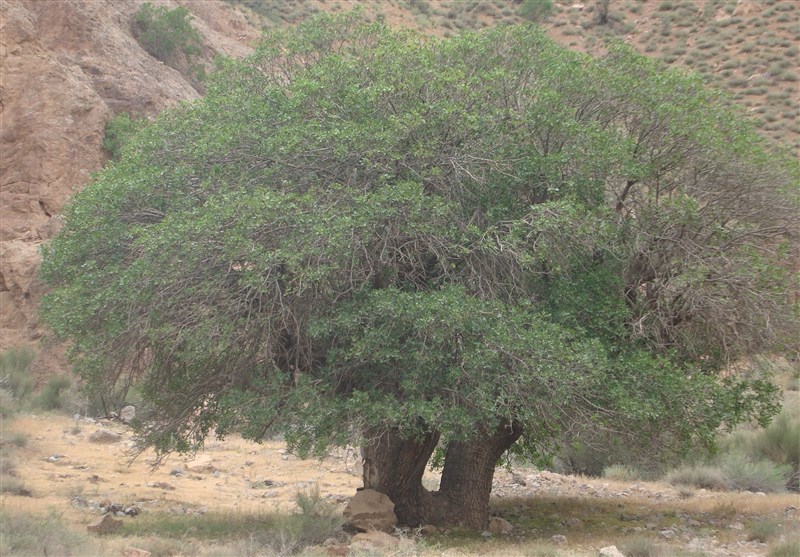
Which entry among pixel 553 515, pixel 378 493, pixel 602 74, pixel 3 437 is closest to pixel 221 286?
pixel 378 493

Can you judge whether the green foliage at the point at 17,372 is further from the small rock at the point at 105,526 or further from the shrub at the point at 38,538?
the shrub at the point at 38,538

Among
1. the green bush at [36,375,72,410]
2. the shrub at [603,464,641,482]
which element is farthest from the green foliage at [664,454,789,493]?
the green bush at [36,375,72,410]

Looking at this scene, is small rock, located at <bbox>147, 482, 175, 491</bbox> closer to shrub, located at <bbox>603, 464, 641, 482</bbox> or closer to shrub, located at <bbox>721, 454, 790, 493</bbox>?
shrub, located at <bbox>603, 464, 641, 482</bbox>

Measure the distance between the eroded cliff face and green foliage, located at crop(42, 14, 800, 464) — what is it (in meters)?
11.4

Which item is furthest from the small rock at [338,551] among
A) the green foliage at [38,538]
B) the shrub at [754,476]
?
the shrub at [754,476]

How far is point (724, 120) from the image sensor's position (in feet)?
36.3

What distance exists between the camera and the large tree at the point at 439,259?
8.99 meters

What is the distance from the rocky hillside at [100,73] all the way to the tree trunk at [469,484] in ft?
46.4

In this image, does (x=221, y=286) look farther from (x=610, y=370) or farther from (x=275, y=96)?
(x=610, y=370)

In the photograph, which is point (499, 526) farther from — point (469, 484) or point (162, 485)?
point (162, 485)

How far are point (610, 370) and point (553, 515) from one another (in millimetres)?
4392

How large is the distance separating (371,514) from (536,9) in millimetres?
45433

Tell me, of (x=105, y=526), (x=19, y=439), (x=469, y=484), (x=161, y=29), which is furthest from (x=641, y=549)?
(x=161, y=29)

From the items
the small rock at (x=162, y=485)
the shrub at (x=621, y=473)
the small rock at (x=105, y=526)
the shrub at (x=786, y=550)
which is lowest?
the small rock at (x=162, y=485)
